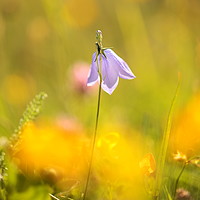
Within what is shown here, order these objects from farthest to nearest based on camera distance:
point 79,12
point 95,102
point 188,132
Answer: point 79,12 < point 95,102 < point 188,132

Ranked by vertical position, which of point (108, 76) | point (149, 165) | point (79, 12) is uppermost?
point (79, 12)

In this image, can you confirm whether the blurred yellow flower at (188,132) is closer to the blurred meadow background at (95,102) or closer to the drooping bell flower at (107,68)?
the blurred meadow background at (95,102)

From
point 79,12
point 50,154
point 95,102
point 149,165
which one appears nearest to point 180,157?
point 149,165

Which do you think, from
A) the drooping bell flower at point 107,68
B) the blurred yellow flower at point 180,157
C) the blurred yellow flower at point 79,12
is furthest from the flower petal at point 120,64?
the blurred yellow flower at point 79,12

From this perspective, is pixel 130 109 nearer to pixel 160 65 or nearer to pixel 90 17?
pixel 160 65

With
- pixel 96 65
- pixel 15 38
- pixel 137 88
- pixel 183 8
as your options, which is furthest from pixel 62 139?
pixel 15 38

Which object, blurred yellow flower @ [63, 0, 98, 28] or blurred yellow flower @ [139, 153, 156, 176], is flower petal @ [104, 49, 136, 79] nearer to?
blurred yellow flower @ [139, 153, 156, 176]

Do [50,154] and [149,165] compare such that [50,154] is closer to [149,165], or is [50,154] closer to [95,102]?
[149,165]
